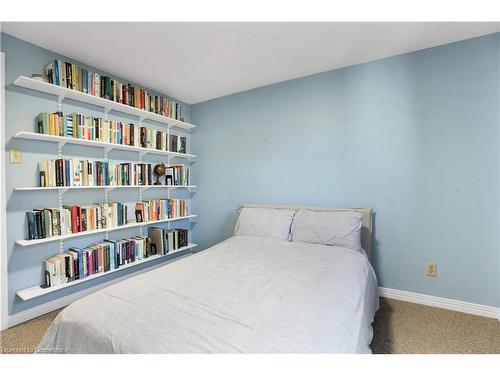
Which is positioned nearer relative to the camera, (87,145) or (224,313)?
(224,313)

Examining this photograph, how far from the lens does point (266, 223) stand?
237 cm

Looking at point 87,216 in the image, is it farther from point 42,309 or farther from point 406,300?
point 406,300

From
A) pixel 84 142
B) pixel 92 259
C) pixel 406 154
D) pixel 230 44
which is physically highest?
pixel 230 44

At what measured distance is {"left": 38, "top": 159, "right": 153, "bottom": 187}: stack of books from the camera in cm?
191

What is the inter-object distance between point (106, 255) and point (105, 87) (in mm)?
1604

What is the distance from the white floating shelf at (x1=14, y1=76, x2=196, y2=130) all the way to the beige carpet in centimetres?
183

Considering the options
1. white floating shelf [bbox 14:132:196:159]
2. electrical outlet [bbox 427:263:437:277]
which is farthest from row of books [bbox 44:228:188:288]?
electrical outlet [bbox 427:263:437:277]

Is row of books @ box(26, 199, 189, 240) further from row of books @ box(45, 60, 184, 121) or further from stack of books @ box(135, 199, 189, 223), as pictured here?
row of books @ box(45, 60, 184, 121)

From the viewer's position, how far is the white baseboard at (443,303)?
180cm

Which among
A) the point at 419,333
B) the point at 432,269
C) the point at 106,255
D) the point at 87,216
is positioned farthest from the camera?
the point at 106,255

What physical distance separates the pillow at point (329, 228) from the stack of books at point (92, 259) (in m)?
1.67

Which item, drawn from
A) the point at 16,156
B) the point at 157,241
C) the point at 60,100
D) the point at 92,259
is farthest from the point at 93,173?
the point at 157,241
